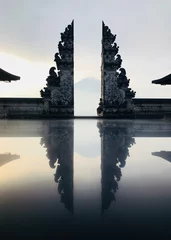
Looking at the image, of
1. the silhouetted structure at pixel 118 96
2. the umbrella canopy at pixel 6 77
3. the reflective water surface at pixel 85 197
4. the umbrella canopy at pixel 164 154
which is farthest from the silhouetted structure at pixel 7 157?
the silhouetted structure at pixel 118 96

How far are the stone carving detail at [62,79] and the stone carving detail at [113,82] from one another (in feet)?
6.91

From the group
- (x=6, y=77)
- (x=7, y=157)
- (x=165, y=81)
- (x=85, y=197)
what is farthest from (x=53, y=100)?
(x=85, y=197)

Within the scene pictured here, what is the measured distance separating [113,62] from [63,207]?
15.1 metres

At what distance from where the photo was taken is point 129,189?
186cm

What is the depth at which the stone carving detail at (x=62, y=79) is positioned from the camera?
50.4 feet

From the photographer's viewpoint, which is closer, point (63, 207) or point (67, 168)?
point (63, 207)

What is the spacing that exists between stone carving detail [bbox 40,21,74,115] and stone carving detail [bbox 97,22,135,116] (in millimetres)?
2106

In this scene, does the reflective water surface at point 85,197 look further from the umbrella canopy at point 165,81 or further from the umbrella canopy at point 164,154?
the umbrella canopy at point 165,81

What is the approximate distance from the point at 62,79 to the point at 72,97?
131cm

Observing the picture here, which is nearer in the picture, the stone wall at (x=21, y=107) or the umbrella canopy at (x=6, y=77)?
the umbrella canopy at (x=6, y=77)

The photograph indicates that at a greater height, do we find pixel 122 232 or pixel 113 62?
pixel 113 62

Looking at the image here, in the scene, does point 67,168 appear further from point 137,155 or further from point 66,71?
point 66,71

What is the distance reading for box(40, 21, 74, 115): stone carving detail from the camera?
50.4 feet

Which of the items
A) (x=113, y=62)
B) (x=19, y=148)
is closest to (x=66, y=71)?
(x=113, y=62)
